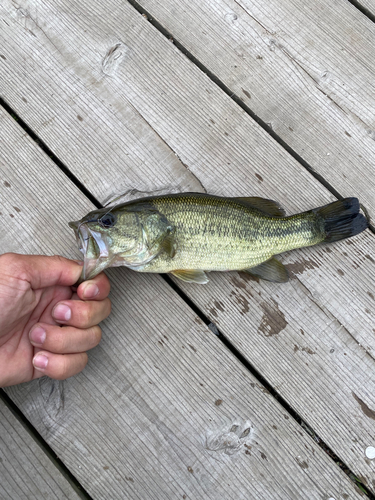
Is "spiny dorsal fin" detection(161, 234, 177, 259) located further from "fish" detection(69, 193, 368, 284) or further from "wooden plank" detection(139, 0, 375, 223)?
"wooden plank" detection(139, 0, 375, 223)

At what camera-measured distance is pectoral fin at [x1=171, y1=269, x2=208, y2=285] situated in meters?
2.04

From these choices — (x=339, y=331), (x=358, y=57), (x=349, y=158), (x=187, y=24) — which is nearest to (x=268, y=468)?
(x=339, y=331)

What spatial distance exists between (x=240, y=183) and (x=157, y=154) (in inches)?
22.1

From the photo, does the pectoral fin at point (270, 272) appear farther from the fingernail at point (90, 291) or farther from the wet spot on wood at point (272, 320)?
the fingernail at point (90, 291)

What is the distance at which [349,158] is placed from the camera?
2.25 m

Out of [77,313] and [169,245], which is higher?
[169,245]

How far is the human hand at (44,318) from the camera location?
1735 millimetres

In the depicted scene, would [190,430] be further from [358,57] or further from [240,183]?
[358,57]

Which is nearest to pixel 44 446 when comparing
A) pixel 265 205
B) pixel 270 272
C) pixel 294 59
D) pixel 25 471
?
pixel 25 471

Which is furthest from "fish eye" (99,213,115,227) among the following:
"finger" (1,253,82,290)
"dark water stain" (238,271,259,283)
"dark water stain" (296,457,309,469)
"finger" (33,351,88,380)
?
"dark water stain" (296,457,309,469)

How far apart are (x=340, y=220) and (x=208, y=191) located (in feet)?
2.66

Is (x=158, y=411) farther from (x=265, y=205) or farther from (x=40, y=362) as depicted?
(x=265, y=205)

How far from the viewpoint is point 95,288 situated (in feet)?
6.14

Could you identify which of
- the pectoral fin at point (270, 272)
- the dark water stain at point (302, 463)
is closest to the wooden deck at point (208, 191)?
the dark water stain at point (302, 463)
